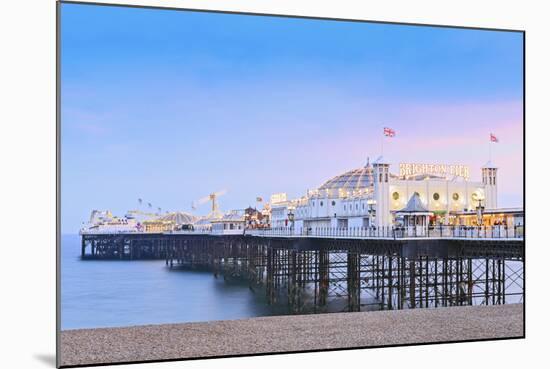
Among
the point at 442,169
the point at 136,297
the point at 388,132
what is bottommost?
the point at 136,297

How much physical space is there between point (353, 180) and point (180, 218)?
343 centimetres

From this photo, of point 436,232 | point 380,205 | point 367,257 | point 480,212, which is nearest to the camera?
point 480,212

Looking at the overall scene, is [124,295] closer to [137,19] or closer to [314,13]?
[137,19]

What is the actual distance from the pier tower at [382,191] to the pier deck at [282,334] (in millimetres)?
2410

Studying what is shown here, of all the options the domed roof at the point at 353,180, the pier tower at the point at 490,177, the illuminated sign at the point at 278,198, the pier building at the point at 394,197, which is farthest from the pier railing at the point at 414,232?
the illuminated sign at the point at 278,198

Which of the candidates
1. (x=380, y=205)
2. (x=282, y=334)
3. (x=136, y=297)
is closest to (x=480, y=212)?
(x=380, y=205)

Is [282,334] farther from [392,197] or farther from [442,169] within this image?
[392,197]

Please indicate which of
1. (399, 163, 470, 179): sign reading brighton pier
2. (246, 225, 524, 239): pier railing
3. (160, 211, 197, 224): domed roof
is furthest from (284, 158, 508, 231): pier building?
(160, 211, 197, 224): domed roof

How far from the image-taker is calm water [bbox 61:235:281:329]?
12875 mm

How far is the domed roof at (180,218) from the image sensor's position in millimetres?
14914

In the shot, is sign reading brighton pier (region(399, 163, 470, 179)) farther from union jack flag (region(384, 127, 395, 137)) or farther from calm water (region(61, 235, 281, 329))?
calm water (region(61, 235, 281, 329))

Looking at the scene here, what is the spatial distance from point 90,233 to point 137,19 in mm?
3646

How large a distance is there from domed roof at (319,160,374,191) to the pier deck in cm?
253

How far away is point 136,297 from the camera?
14352mm
